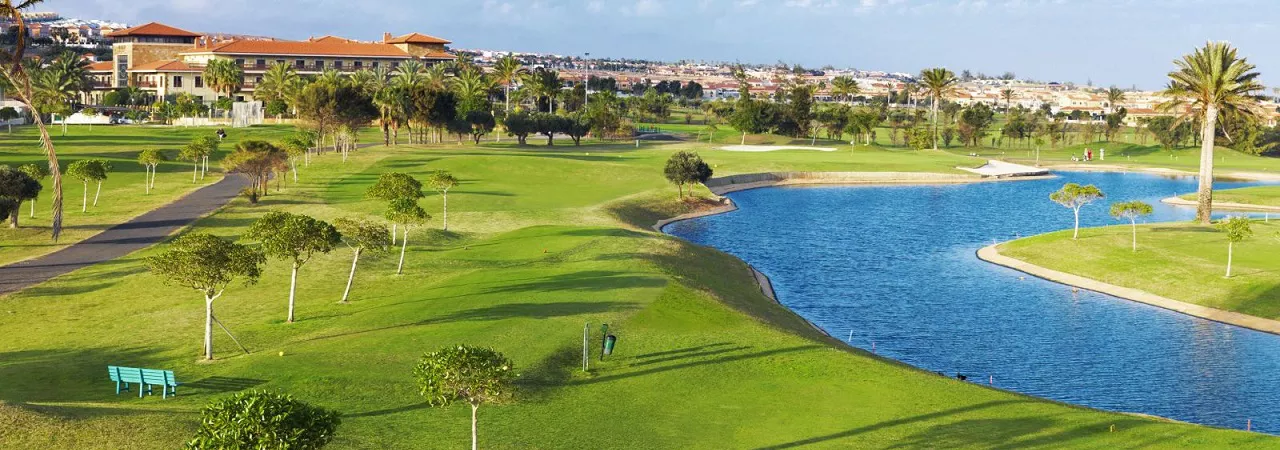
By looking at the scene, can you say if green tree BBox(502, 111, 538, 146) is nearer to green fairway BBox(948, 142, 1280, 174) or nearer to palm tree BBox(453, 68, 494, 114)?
palm tree BBox(453, 68, 494, 114)

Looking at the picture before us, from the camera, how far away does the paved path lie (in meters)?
55.8

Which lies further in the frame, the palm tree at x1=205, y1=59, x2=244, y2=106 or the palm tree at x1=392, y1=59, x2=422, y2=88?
the palm tree at x1=205, y1=59, x2=244, y2=106

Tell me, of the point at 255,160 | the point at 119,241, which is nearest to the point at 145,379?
the point at 119,241

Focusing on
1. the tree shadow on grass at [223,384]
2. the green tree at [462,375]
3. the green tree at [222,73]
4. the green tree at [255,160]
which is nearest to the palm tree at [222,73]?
the green tree at [222,73]

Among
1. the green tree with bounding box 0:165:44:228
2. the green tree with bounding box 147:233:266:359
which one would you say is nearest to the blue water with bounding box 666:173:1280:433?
the green tree with bounding box 147:233:266:359

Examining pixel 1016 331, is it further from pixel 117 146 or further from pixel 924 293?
pixel 117 146

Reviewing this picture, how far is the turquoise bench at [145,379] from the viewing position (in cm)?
3341

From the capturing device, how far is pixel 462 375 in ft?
85.9

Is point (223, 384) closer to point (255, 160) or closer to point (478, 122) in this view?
point (255, 160)

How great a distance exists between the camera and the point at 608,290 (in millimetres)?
51750

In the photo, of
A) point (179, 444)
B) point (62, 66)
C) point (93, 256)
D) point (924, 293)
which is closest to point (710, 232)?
point (924, 293)

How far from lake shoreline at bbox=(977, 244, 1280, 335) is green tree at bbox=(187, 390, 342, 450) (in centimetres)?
5184

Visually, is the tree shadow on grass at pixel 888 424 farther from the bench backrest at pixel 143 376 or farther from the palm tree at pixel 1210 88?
the palm tree at pixel 1210 88

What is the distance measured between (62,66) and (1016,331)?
16608 cm
